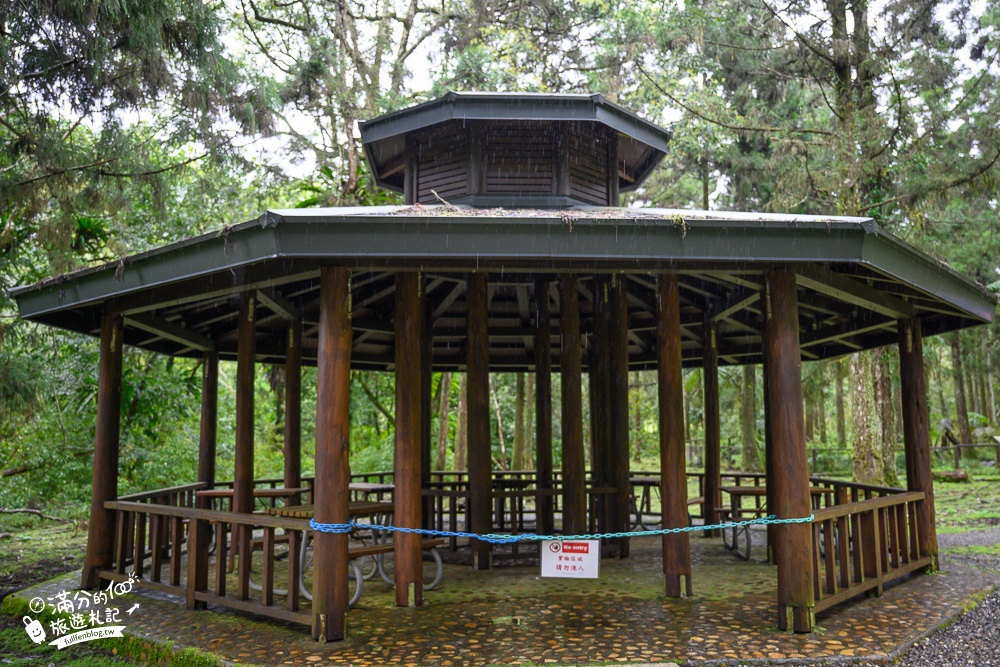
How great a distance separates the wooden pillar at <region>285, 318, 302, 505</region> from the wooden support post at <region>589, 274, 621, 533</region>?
3.65m

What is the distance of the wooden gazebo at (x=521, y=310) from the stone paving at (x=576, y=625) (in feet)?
0.79

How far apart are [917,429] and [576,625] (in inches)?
187

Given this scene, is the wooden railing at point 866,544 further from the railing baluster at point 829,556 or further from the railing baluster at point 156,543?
the railing baluster at point 156,543

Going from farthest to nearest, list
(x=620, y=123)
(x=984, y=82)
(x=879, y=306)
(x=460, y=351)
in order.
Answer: (x=984, y=82)
(x=460, y=351)
(x=620, y=123)
(x=879, y=306)

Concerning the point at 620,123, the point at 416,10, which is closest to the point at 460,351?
the point at 620,123

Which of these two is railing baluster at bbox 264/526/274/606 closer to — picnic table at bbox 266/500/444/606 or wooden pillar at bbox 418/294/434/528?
picnic table at bbox 266/500/444/606

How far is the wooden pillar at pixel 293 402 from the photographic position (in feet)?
30.4

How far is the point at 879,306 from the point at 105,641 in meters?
7.39

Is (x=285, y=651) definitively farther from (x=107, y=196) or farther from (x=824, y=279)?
(x=107, y=196)

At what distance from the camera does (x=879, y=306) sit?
7.43 meters

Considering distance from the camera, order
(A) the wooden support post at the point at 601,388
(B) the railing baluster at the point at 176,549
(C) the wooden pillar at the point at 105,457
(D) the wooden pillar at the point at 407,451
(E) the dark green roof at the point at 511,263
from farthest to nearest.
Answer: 1. (A) the wooden support post at the point at 601,388
2. (C) the wooden pillar at the point at 105,457
3. (B) the railing baluster at the point at 176,549
4. (D) the wooden pillar at the point at 407,451
5. (E) the dark green roof at the point at 511,263

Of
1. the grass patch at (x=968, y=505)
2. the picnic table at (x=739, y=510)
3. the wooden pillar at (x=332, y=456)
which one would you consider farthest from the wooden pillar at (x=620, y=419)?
the grass patch at (x=968, y=505)

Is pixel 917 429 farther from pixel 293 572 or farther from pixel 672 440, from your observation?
pixel 293 572

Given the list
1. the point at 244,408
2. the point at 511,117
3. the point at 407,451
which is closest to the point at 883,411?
the point at 511,117
